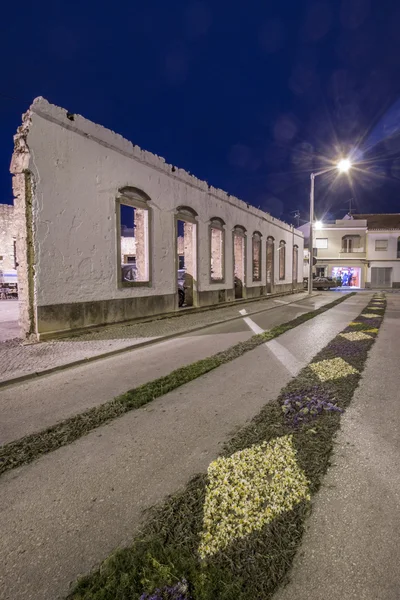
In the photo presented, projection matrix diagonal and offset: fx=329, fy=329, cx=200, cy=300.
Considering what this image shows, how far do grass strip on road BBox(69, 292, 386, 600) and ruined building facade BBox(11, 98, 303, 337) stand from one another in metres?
6.51

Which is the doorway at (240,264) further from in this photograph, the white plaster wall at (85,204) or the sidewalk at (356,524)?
the sidewalk at (356,524)

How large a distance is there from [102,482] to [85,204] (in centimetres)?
775

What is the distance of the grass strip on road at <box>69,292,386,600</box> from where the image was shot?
5.02ft

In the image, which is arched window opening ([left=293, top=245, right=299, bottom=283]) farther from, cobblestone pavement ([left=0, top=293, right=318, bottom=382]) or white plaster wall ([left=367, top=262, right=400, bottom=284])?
white plaster wall ([left=367, top=262, right=400, bottom=284])

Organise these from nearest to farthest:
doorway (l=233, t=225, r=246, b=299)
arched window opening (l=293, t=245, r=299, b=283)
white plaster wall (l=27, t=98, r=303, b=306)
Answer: white plaster wall (l=27, t=98, r=303, b=306)
doorway (l=233, t=225, r=246, b=299)
arched window opening (l=293, t=245, r=299, b=283)

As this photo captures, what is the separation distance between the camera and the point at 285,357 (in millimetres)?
6078

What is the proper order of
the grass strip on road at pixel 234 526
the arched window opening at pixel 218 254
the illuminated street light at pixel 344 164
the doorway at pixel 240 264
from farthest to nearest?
the illuminated street light at pixel 344 164
the doorway at pixel 240 264
the arched window opening at pixel 218 254
the grass strip on road at pixel 234 526

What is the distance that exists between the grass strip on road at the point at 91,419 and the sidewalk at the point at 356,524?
85.3 inches

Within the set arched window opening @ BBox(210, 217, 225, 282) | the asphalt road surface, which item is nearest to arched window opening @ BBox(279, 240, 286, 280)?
arched window opening @ BBox(210, 217, 225, 282)

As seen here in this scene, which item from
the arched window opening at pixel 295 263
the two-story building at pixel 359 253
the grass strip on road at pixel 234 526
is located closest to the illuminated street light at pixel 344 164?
the arched window opening at pixel 295 263

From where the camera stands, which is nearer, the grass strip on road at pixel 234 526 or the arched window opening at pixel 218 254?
the grass strip on road at pixel 234 526

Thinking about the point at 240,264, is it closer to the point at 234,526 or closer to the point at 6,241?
the point at 6,241

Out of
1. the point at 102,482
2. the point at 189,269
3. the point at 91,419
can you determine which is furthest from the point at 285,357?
the point at 189,269

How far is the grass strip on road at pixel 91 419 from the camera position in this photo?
2.80 metres
